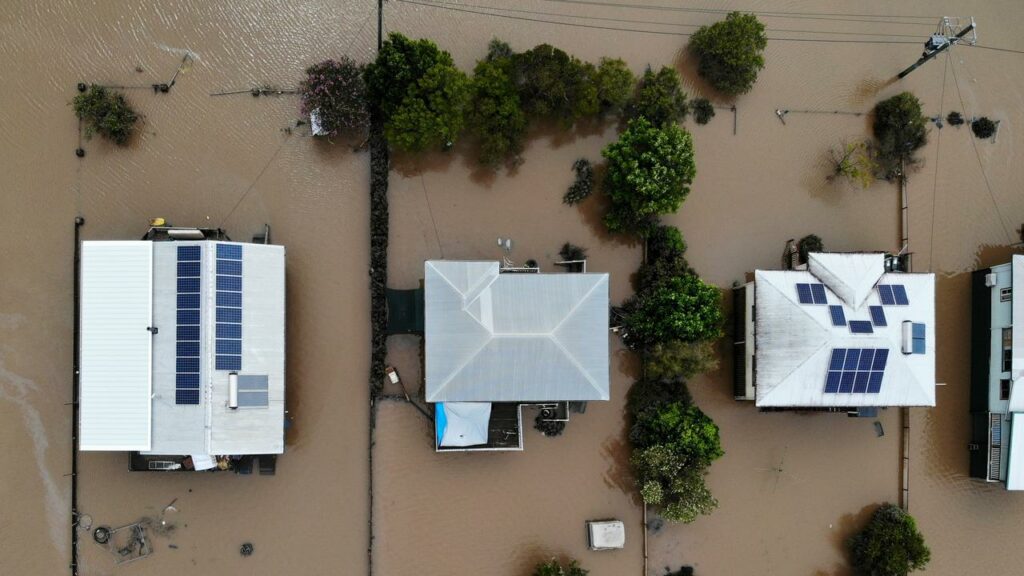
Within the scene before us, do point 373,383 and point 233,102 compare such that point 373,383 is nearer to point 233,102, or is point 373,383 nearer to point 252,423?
point 252,423

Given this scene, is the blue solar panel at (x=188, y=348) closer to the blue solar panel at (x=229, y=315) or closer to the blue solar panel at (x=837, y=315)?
the blue solar panel at (x=229, y=315)

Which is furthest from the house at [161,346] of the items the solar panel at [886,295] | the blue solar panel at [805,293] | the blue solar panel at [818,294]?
the solar panel at [886,295]

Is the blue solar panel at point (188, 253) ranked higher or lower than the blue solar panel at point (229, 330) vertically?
higher

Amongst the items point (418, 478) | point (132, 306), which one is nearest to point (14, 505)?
point (132, 306)

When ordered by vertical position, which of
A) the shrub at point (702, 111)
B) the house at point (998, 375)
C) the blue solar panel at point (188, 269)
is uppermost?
the shrub at point (702, 111)

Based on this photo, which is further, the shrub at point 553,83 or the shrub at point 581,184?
the shrub at point 581,184

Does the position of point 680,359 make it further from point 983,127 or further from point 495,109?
point 983,127

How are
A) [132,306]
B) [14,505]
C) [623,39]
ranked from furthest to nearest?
[623,39] → [14,505] → [132,306]
